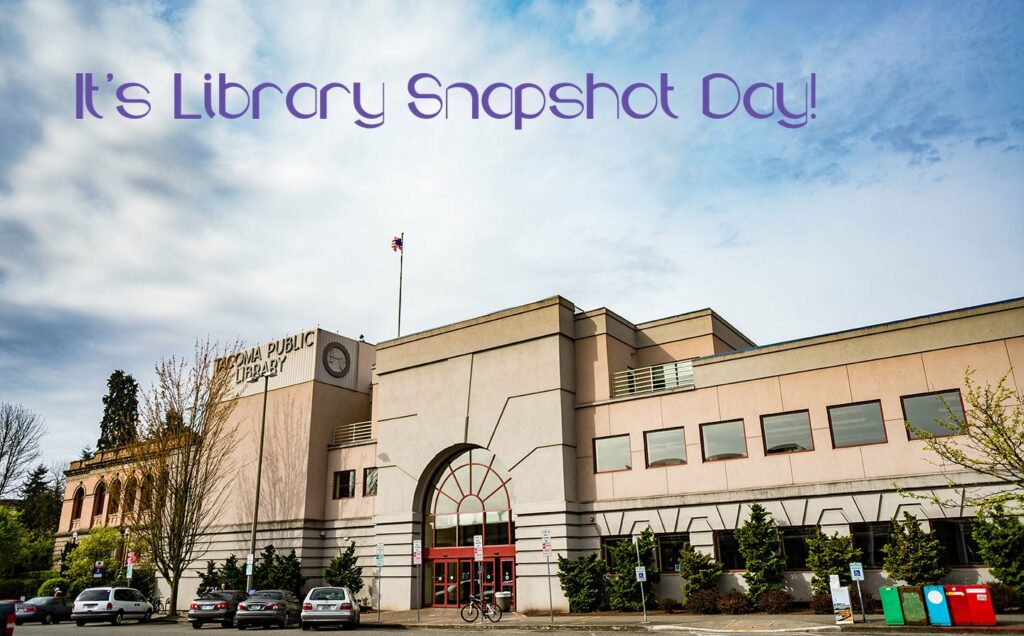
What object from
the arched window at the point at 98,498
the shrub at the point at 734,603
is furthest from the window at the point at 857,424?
the arched window at the point at 98,498

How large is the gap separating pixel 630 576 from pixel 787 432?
828cm

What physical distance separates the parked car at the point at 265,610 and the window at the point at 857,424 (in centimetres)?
2179

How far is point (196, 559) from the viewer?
44.4 m

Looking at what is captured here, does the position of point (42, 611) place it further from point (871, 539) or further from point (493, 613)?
point (871, 539)

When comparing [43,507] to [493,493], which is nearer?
[493,493]

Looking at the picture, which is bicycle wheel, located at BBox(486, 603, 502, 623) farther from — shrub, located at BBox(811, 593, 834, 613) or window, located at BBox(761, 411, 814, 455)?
window, located at BBox(761, 411, 814, 455)

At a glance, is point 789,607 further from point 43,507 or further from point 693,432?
point 43,507

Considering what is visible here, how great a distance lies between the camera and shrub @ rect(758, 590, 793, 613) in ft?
84.8

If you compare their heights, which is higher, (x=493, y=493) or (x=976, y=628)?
(x=493, y=493)

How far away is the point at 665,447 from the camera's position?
31.1 m

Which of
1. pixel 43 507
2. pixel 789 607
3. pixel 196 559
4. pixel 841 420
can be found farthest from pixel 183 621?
pixel 43 507

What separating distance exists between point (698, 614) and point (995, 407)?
12.2 meters

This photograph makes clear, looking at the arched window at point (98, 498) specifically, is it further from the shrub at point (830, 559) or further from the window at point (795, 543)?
the shrub at point (830, 559)

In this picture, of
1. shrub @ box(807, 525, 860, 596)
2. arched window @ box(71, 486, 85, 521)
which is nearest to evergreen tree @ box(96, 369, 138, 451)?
arched window @ box(71, 486, 85, 521)
